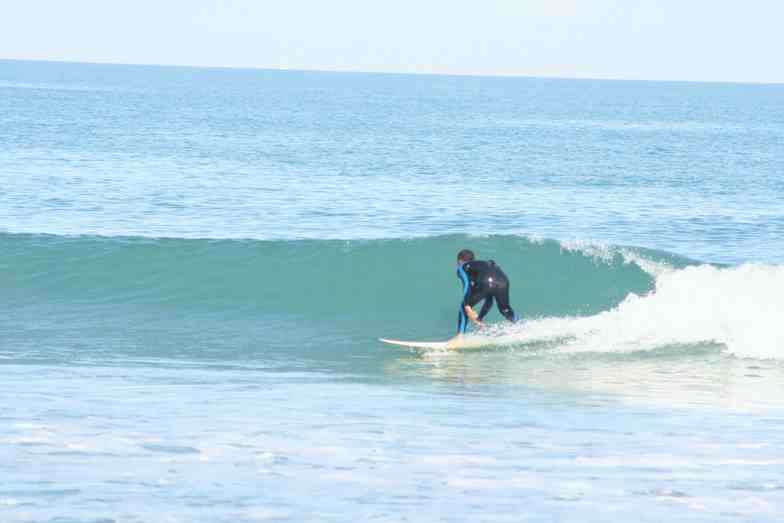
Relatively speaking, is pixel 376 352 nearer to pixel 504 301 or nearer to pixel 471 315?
pixel 471 315

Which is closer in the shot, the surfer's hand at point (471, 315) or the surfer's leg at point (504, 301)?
the surfer's hand at point (471, 315)

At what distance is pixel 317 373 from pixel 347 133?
61233mm

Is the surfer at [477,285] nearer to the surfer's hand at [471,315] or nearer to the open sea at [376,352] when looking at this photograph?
the surfer's hand at [471,315]

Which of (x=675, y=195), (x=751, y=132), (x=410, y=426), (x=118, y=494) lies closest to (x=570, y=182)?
(x=675, y=195)

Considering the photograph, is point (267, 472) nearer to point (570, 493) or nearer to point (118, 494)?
point (118, 494)

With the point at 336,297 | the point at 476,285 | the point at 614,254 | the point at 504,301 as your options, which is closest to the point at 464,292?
the point at 476,285

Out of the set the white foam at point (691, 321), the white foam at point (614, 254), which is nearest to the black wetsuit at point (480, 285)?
the white foam at point (691, 321)

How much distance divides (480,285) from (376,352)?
1.88 meters

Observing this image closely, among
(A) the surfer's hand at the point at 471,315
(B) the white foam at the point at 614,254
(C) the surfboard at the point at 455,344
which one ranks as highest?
(B) the white foam at the point at 614,254

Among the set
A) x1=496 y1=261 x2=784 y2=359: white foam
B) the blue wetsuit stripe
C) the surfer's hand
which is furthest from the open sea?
the surfer's hand

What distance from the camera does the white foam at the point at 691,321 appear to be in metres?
16.3

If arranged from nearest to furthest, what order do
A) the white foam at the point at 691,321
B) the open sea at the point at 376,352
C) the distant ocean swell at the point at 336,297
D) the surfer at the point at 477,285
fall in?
the open sea at the point at 376,352, the surfer at the point at 477,285, the white foam at the point at 691,321, the distant ocean swell at the point at 336,297

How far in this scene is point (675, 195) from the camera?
41.9 metres

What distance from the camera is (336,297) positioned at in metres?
20.5
